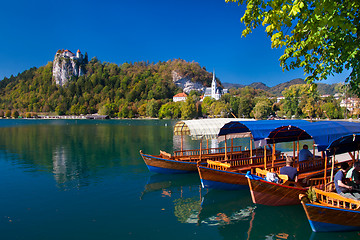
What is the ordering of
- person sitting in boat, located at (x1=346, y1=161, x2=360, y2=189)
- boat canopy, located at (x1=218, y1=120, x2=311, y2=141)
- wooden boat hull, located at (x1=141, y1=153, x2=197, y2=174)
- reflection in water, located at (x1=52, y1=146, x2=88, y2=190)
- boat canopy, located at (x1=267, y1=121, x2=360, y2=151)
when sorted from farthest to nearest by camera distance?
wooden boat hull, located at (x1=141, y1=153, x2=197, y2=174) < reflection in water, located at (x1=52, y1=146, x2=88, y2=190) < boat canopy, located at (x1=218, y1=120, x2=311, y2=141) < boat canopy, located at (x1=267, y1=121, x2=360, y2=151) < person sitting in boat, located at (x1=346, y1=161, x2=360, y2=189)

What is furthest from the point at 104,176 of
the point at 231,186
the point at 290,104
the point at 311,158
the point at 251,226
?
the point at 290,104

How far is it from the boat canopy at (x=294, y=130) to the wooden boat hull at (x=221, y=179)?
2369 millimetres

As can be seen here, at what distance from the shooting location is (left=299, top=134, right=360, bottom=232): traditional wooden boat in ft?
28.9

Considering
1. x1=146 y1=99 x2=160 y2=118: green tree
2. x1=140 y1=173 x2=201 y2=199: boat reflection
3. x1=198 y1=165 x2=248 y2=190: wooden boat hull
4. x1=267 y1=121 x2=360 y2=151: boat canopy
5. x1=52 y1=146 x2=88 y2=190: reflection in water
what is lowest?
x1=140 y1=173 x2=201 y2=199: boat reflection

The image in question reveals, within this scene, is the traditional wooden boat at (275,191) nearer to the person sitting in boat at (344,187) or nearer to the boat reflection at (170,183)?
the person sitting in boat at (344,187)

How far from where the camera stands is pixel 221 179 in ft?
46.5

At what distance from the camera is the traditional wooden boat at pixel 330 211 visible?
880cm

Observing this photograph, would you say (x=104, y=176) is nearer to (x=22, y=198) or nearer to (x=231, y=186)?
(x=22, y=198)

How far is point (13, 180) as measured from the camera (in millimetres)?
18047

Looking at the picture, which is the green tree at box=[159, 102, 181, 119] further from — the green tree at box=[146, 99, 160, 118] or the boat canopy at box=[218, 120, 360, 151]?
the boat canopy at box=[218, 120, 360, 151]

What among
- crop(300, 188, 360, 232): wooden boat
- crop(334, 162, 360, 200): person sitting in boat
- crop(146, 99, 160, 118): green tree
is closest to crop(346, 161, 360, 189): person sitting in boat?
crop(334, 162, 360, 200): person sitting in boat

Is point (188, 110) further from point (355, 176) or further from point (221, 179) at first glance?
point (355, 176)

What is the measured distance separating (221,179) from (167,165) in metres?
5.23


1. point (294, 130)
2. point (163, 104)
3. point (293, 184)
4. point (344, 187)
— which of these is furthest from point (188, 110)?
point (344, 187)
